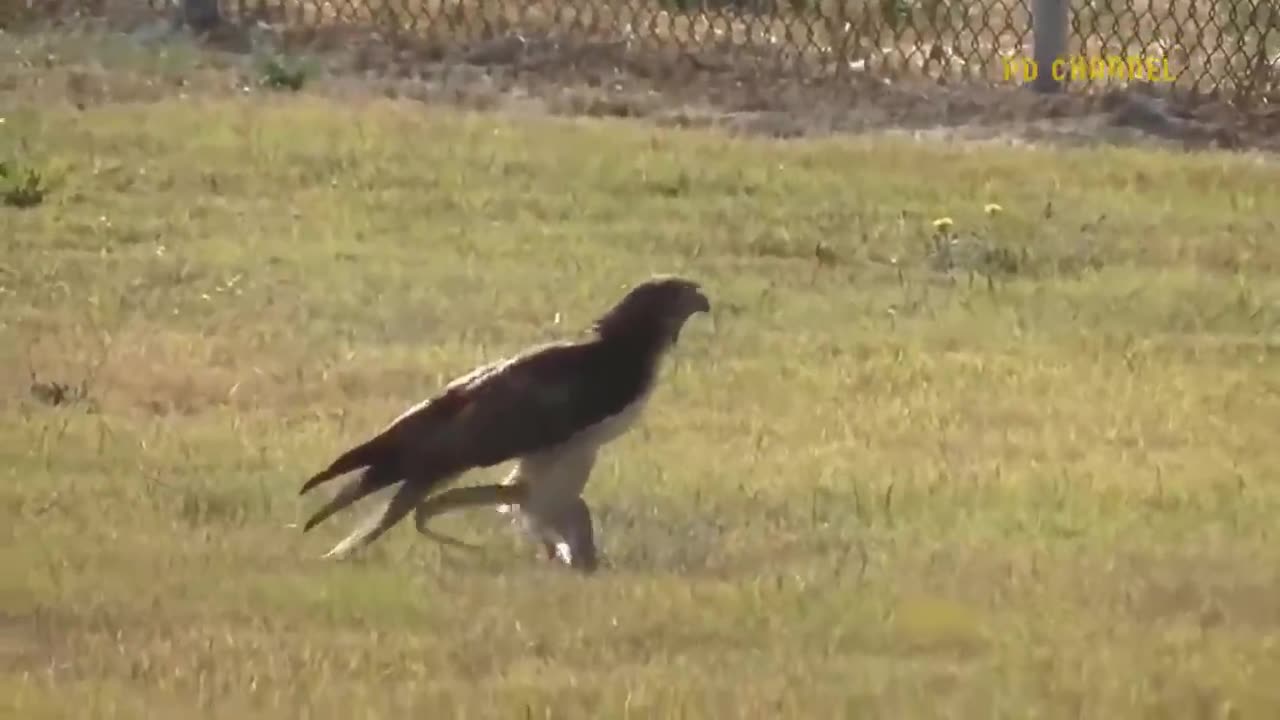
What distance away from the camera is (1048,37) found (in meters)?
10.8

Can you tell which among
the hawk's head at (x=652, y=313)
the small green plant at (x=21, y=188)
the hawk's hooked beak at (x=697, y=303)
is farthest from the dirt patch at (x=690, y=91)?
the hawk's head at (x=652, y=313)

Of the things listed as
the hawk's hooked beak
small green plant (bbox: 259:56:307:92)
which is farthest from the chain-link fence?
the hawk's hooked beak

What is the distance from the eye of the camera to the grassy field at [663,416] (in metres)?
4.76

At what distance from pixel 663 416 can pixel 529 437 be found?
1.41 meters

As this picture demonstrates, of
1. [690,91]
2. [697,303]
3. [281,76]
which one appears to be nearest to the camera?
[697,303]

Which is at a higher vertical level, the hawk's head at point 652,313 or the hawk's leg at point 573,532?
the hawk's head at point 652,313

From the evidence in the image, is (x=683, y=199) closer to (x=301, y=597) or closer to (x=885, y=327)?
(x=885, y=327)

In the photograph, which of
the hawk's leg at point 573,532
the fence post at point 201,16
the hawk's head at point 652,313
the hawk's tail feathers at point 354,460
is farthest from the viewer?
the fence post at point 201,16

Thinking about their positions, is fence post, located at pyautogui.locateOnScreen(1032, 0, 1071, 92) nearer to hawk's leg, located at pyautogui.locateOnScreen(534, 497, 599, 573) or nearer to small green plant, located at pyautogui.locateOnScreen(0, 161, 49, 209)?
small green plant, located at pyautogui.locateOnScreen(0, 161, 49, 209)

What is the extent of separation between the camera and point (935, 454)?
20.9ft

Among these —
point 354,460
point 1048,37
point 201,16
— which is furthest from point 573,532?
point 201,16

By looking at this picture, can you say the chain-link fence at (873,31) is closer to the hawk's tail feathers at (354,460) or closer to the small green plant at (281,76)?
the small green plant at (281,76)

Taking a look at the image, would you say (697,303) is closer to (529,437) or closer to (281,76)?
(529,437)

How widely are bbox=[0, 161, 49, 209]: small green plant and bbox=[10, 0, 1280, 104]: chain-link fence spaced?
284cm
